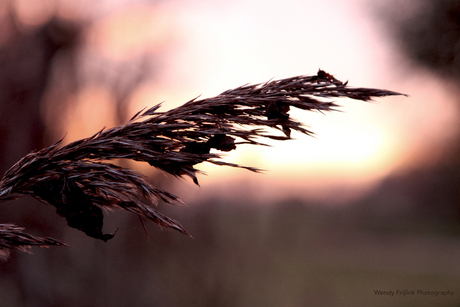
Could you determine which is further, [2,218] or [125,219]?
[125,219]

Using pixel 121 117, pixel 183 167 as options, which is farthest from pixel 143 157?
pixel 121 117

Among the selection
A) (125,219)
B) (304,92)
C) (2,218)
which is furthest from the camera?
(125,219)

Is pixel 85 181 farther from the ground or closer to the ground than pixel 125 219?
farther from the ground

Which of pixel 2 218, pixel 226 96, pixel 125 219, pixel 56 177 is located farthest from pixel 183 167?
pixel 2 218

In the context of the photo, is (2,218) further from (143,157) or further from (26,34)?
(143,157)

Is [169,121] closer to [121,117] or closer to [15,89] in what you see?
[121,117]

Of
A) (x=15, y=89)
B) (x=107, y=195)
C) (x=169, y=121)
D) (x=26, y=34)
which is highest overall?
(x=26, y=34)

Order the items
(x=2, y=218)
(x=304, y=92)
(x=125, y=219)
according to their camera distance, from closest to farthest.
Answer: (x=304, y=92) → (x=2, y=218) → (x=125, y=219)
